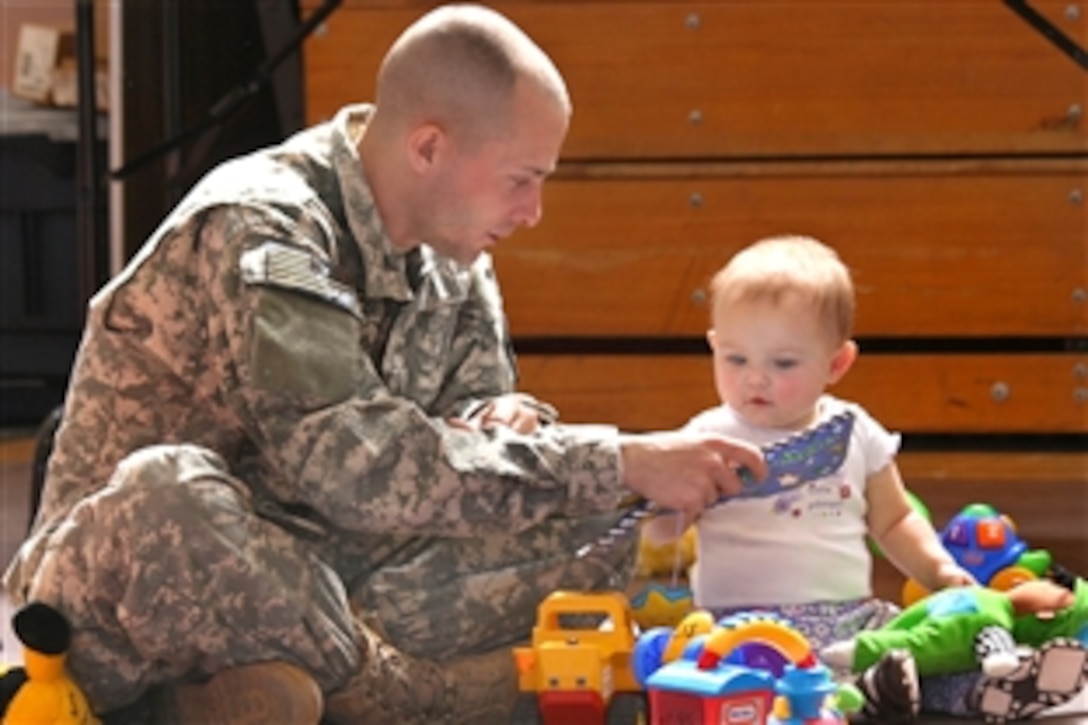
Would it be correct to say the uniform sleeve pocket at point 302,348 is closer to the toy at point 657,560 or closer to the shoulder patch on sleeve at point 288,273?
the shoulder patch on sleeve at point 288,273

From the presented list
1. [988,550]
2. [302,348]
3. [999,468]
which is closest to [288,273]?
[302,348]

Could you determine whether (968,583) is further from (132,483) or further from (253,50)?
(253,50)

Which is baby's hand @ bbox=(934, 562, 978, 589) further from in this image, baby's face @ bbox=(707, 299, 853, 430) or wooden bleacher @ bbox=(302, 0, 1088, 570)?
wooden bleacher @ bbox=(302, 0, 1088, 570)

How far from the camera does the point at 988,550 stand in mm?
2395

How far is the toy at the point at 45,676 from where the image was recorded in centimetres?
166

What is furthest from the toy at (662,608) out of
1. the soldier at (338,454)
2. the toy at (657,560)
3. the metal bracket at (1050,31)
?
the metal bracket at (1050,31)

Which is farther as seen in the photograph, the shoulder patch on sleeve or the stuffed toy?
the stuffed toy

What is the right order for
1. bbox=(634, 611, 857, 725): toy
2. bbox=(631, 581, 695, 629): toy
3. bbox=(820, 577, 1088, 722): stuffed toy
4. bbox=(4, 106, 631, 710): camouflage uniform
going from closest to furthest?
bbox=(634, 611, 857, 725): toy, bbox=(4, 106, 631, 710): camouflage uniform, bbox=(820, 577, 1088, 722): stuffed toy, bbox=(631, 581, 695, 629): toy

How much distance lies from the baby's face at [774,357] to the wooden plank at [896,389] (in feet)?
3.91

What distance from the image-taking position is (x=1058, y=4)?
10.4ft

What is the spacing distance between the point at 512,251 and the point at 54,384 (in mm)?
1474

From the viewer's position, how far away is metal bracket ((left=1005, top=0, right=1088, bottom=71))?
2.85 metres


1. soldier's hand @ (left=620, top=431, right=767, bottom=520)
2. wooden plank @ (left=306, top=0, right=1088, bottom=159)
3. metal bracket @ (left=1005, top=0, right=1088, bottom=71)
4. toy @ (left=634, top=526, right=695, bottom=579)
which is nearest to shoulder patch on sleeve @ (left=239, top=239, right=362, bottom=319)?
soldier's hand @ (left=620, top=431, right=767, bottom=520)

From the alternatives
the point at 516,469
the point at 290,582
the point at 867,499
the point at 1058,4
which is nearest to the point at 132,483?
the point at 290,582
